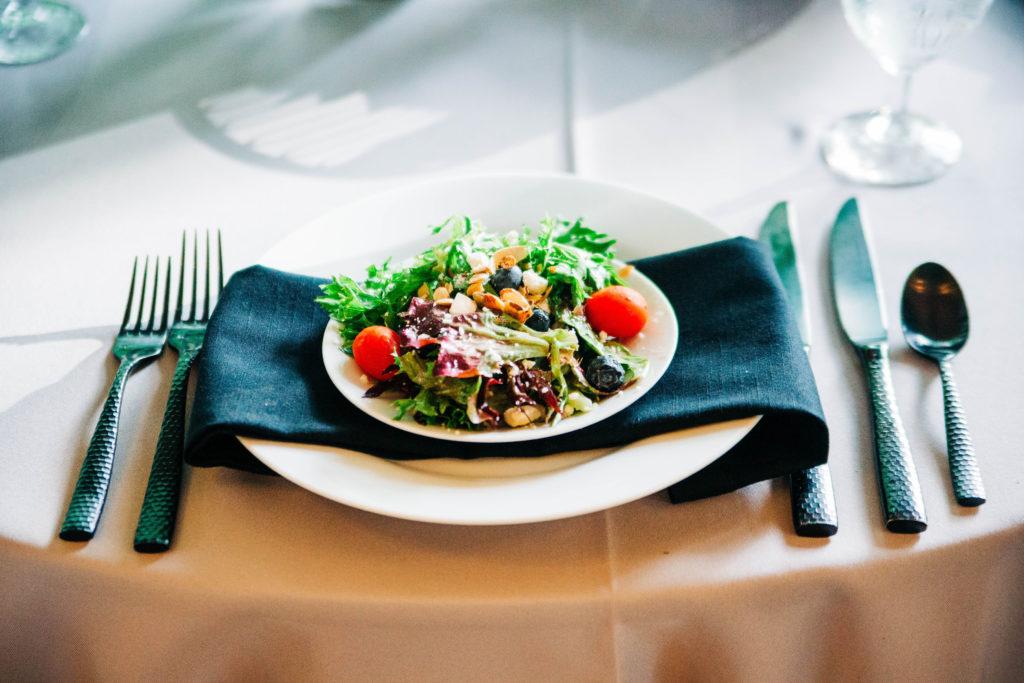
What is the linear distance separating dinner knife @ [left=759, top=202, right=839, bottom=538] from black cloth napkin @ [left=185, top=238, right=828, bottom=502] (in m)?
0.04

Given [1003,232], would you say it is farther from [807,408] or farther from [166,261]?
[166,261]

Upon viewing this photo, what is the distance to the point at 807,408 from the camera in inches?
42.5

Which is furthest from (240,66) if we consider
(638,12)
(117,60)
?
(638,12)

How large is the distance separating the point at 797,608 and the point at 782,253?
0.69m

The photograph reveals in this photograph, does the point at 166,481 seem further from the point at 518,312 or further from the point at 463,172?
the point at 463,172

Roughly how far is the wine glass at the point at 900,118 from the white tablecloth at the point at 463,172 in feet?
0.16

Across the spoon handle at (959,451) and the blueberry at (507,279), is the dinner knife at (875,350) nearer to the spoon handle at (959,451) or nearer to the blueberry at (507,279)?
the spoon handle at (959,451)

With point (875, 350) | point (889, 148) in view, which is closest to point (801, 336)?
point (875, 350)

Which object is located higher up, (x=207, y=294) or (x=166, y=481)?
(x=207, y=294)

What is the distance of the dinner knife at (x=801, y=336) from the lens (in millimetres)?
1045

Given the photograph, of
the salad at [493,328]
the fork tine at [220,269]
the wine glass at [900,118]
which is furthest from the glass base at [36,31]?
the wine glass at [900,118]

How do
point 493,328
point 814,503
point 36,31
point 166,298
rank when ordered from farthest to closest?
point 36,31, point 166,298, point 493,328, point 814,503

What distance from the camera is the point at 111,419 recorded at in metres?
1.20

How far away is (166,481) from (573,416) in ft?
1.71
